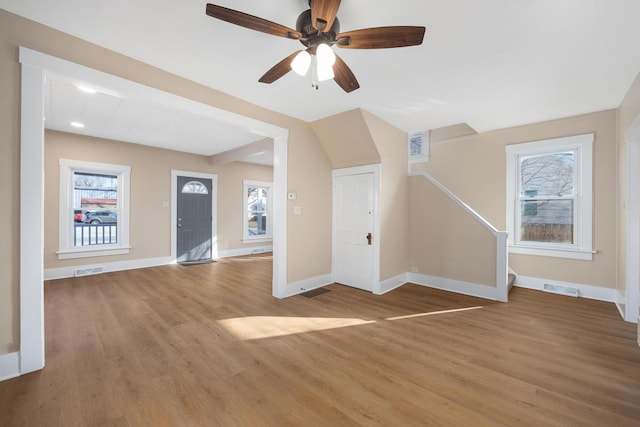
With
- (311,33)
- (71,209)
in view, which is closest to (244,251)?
(71,209)

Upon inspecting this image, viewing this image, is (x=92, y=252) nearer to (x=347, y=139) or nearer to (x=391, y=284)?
(x=347, y=139)

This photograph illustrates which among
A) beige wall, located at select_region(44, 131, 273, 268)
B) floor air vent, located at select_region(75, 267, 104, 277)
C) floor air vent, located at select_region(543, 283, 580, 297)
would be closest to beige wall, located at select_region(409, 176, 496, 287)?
floor air vent, located at select_region(543, 283, 580, 297)

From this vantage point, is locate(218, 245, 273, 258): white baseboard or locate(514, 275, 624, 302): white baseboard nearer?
locate(514, 275, 624, 302): white baseboard

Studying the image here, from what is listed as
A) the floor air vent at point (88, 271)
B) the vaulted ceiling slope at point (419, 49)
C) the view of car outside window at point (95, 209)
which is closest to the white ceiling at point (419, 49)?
the vaulted ceiling slope at point (419, 49)

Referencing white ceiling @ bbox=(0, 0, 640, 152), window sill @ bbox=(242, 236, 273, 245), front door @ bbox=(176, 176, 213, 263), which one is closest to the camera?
white ceiling @ bbox=(0, 0, 640, 152)

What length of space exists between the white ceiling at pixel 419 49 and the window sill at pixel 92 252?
432 cm

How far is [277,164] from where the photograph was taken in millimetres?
3846

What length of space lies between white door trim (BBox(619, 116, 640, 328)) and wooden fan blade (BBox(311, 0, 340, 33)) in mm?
3574

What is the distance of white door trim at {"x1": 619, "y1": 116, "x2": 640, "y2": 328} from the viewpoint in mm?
2938

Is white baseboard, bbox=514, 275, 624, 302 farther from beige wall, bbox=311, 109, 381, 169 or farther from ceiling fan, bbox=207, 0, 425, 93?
ceiling fan, bbox=207, 0, 425, 93

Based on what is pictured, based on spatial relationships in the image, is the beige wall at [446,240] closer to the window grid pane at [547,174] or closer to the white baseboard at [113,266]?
the window grid pane at [547,174]

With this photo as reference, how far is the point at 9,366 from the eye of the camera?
6.40 feet

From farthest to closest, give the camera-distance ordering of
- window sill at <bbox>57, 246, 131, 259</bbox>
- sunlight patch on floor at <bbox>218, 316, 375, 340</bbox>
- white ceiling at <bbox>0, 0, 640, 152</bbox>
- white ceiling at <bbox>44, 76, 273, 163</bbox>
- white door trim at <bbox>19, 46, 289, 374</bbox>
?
window sill at <bbox>57, 246, 131, 259</bbox>
white ceiling at <bbox>44, 76, 273, 163</bbox>
sunlight patch on floor at <bbox>218, 316, 375, 340</bbox>
white door trim at <bbox>19, 46, 289, 374</bbox>
white ceiling at <bbox>0, 0, 640, 152</bbox>

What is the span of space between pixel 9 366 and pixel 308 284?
310 centimetres
